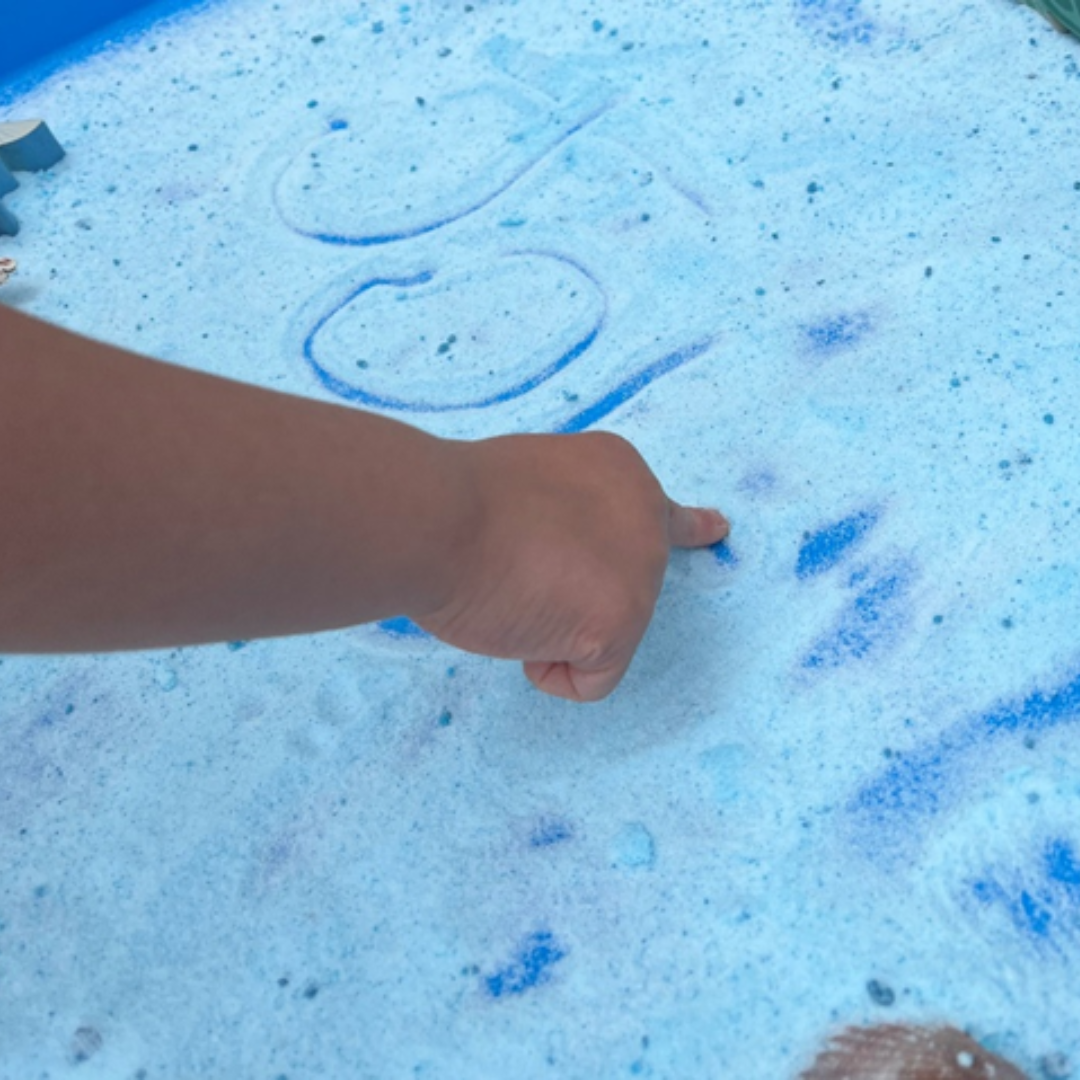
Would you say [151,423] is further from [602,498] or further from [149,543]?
[602,498]

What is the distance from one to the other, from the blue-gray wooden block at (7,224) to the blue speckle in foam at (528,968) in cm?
96

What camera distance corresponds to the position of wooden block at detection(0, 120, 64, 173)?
4.26 ft

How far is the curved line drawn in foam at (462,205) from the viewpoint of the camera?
3.84 ft

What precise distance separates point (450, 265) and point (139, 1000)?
691mm

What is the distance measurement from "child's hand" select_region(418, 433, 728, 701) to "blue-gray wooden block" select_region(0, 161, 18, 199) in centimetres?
84

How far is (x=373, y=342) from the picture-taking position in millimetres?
1089

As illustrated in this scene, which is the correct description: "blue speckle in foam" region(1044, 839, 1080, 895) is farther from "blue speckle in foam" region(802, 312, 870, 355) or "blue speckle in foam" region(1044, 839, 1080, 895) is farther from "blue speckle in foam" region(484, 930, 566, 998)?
"blue speckle in foam" region(802, 312, 870, 355)

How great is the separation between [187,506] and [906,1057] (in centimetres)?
49

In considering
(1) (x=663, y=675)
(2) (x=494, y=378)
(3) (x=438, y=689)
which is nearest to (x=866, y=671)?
(1) (x=663, y=675)

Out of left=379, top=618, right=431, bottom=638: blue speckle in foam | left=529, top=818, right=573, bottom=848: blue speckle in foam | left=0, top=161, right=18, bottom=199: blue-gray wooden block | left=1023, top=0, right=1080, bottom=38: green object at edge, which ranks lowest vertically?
left=529, top=818, right=573, bottom=848: blue speckle in foam

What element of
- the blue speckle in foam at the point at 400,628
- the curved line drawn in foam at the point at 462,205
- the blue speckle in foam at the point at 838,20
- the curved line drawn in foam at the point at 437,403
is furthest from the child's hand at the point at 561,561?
the blue speckle in foam at the point at 838,20

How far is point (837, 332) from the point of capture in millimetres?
980

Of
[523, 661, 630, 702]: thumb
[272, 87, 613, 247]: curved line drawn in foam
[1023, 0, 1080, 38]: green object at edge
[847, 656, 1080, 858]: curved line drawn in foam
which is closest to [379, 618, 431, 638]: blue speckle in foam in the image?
[523, 661, 630, 702]: thumb

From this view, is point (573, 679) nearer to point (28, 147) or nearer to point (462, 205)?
point (462, 205)
